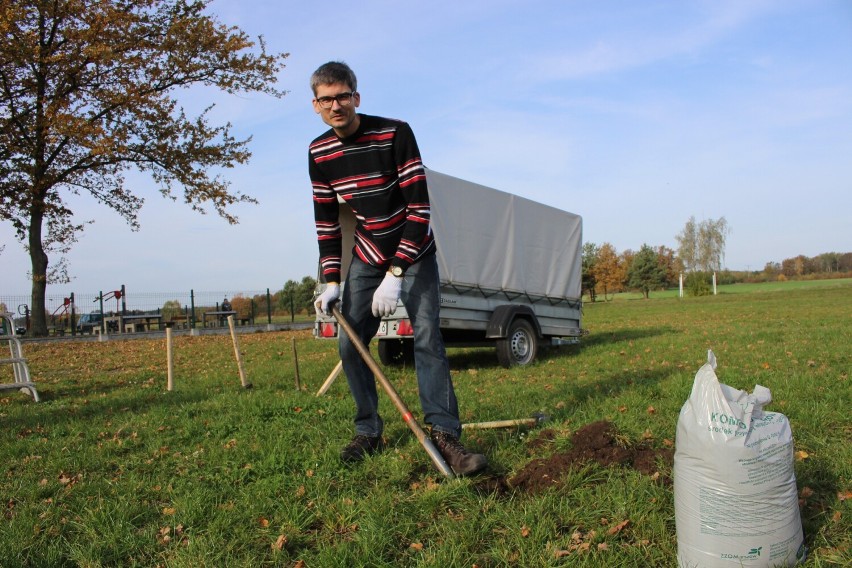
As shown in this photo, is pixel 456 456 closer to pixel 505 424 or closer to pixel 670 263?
pixel 505 424

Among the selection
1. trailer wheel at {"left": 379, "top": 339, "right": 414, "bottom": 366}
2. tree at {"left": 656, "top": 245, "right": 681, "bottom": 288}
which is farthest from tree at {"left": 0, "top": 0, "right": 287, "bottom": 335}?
tree at {"left": 656, "top": 245, "right": 681, "bottom": 288}

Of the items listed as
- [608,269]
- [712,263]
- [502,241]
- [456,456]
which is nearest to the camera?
[456,456]

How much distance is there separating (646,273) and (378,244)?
60911mm

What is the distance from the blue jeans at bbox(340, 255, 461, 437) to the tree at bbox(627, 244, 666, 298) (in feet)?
195

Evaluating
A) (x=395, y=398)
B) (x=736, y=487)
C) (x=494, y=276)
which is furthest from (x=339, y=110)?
(x=494, y=276)

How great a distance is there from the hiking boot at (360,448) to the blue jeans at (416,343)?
0.14 feet

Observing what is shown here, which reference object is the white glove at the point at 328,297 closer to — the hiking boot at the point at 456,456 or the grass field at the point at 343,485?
the grass field at the point at 343,485

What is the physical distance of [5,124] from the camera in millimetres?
16875

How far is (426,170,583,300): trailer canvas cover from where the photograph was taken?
8.46m

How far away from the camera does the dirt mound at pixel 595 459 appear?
3.21 meters

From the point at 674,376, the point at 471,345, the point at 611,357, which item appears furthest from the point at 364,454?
the point at 611,357

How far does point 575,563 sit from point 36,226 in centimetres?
2062

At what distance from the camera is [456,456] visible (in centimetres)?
331

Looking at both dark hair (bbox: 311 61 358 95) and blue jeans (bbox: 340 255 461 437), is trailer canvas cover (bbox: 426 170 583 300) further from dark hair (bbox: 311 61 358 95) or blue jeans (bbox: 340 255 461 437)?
dark hair (bbox: 311 61 358 95)
